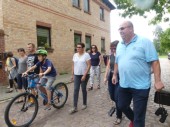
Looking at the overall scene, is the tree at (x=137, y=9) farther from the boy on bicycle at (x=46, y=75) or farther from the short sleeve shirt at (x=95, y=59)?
the boy on bicycle at (x=46, y=75)

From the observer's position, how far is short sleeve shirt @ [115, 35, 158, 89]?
3.36m

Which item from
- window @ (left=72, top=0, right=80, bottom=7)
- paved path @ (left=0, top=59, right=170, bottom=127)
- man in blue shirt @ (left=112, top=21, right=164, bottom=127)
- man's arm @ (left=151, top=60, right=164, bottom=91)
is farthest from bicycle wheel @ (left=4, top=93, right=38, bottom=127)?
window @ (left=72, top=0, right=80, bottom=7)

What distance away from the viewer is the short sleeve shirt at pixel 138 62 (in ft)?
11.0

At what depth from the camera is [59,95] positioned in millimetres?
6223

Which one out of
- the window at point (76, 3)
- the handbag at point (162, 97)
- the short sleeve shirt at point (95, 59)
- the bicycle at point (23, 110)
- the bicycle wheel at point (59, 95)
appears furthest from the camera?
the window at point (76, 3)

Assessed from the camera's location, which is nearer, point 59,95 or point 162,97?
point 162,97

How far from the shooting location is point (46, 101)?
588cm

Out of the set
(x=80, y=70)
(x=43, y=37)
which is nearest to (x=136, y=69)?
(x=80, y=70)

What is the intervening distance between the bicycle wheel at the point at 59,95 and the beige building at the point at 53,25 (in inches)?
202

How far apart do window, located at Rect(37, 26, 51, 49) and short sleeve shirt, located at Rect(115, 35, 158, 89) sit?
35.1ft

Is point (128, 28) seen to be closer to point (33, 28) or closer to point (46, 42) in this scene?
point (33, 28)

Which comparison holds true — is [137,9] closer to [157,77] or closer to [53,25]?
[53,25]

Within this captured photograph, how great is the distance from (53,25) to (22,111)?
10549mm

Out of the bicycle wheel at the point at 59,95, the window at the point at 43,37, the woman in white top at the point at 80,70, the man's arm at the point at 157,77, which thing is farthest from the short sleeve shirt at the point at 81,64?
the window at the point at 43,37
